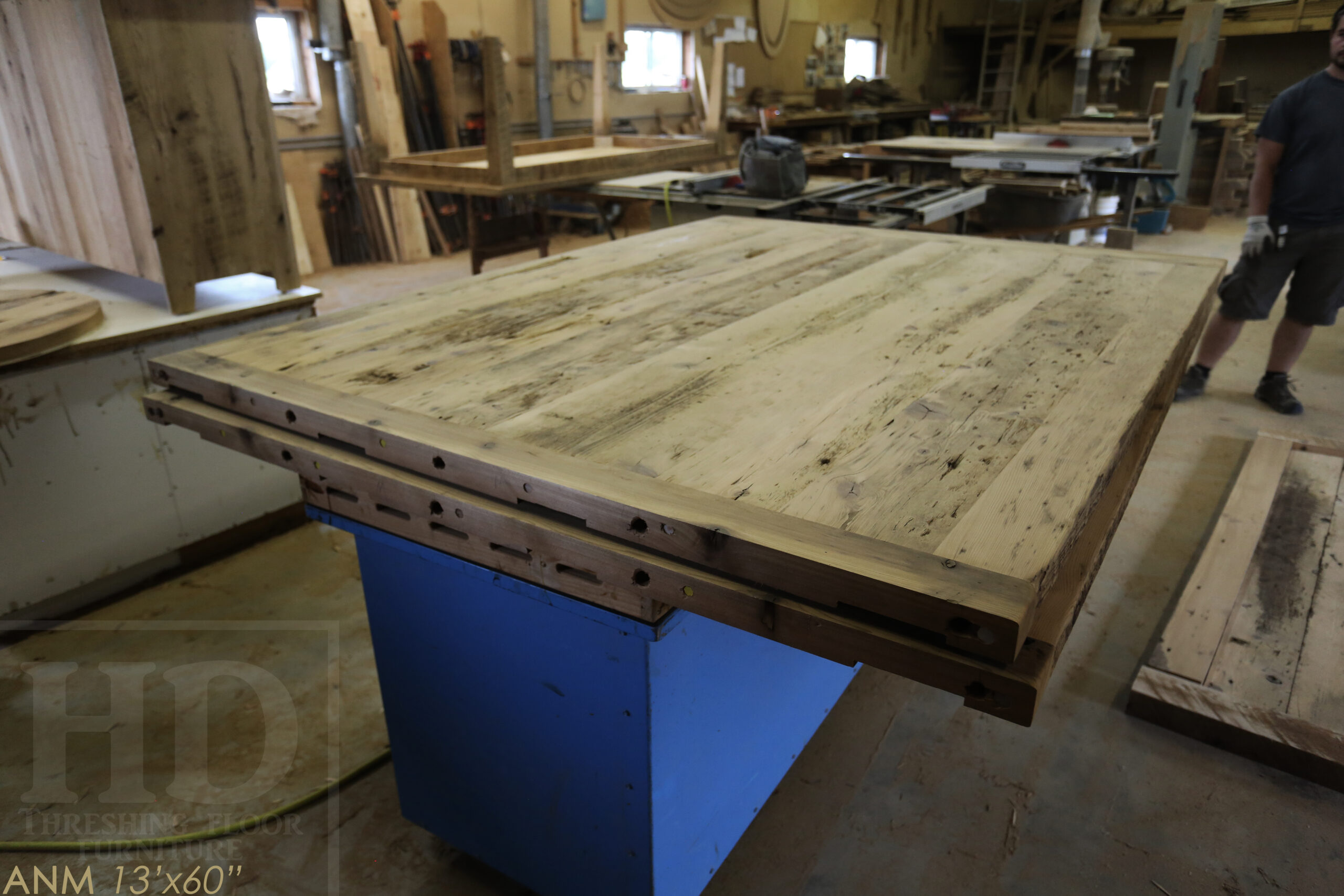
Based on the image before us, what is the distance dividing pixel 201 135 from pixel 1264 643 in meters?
2.77

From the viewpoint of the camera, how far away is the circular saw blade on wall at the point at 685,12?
775cm

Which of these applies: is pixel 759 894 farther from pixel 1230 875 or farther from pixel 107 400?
pixel 107 400

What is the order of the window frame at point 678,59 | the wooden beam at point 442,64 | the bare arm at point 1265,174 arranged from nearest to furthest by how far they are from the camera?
the bare arm at point 1265,174, the wooden beam at point 442,64, the window frame at point 678,59

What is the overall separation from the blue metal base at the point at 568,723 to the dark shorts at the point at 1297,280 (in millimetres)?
2854

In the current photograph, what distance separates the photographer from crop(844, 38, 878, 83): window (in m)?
Result: 10.6

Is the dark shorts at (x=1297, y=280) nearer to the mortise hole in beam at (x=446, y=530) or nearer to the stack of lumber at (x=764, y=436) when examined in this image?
the stack of lumber at (x=764, y=436)

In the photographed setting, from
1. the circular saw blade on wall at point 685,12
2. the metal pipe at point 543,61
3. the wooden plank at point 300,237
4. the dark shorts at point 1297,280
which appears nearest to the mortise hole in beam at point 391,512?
the dark shorts at point 1297,280

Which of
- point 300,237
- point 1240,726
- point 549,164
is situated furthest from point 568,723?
point 300,237

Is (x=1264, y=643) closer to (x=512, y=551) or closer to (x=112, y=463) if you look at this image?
(x=512, y=551)

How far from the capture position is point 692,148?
4660mm

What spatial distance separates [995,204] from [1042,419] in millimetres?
4755

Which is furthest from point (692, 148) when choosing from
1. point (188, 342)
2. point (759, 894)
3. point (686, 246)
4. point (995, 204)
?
point (759, 894)

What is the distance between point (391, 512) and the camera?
3.56ft

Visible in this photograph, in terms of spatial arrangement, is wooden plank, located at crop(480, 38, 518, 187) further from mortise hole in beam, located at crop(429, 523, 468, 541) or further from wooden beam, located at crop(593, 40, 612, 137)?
mortise hole in beam, located at crop(429, 523, 468, 541)
